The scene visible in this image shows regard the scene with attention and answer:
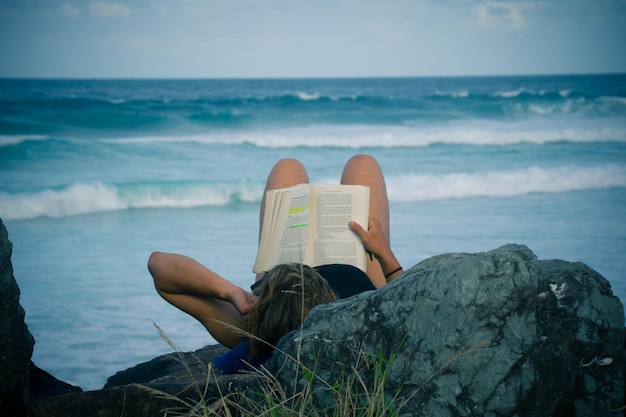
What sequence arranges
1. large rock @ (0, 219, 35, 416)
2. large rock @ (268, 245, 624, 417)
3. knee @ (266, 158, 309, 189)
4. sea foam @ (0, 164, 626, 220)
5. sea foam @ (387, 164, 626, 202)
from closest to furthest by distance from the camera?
large rock @ (268, 245, 624, 417)
large rock @ (0, 219, 35, 416)
knee @ (266, 158, 309, 189)
sea foam @ (0, 164, 626, 220)
sea foam @ (387, 164, 626, 202)

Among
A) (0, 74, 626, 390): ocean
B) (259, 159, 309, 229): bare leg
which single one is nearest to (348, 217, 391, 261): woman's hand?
(259, 159, 309, 229): bare leg

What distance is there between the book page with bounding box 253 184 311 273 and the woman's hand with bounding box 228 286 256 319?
1.74ft

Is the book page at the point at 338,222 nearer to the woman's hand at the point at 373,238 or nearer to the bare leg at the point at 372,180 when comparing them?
the woman's hand at the point at 373,238

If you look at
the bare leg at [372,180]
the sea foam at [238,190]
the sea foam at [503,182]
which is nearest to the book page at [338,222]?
the bare leg at [372,180]

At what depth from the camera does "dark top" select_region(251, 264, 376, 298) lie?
11.2 ft

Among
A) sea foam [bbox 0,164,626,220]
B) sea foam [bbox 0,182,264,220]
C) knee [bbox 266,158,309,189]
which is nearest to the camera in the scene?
knee [bbox 266,158,309,189]

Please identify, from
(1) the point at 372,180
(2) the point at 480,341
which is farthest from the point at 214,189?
(2) the point at 480,341

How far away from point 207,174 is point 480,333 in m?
10.8

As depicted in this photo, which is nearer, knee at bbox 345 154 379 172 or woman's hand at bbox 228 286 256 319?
woman's hand at bbox 228 286 256 319

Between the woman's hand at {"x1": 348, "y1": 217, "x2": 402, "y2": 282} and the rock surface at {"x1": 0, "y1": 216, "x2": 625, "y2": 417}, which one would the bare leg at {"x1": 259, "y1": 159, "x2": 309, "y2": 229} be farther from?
the rock surface at {"x1": 0, "y1": 216, "x2": 625, "y2": 417}

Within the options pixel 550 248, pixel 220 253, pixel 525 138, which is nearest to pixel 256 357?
pixel 220 253

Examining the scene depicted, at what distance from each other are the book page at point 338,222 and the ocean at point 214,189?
68.1 inches

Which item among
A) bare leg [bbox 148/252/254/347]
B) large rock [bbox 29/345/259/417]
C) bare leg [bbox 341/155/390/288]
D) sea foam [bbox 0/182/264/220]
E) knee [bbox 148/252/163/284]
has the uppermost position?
bare leg [bbox 341/155/390/288]

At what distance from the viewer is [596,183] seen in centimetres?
1195
